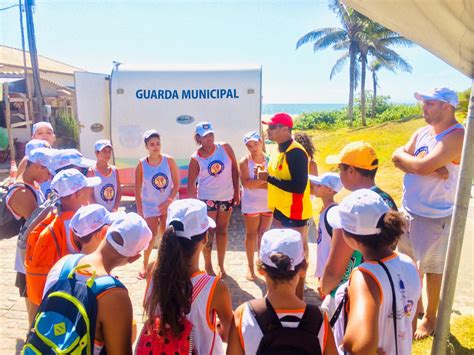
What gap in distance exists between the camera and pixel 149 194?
15.8 feet

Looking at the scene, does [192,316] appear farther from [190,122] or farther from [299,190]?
[190,122]

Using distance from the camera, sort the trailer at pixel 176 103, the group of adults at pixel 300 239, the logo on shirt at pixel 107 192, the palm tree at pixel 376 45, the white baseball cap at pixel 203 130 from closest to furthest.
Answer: the group of adults at pixel 300 239
the logo on shirt at pixel 107 192
the white baseball cap at pixel 203 130
the trailer at pixel 176 103
the palm tree at pixel 376 45

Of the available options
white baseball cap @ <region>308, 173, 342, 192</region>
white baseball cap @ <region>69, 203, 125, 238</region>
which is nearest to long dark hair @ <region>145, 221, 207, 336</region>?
white baseball cap @ <region>69, 203, 125, 238</region>

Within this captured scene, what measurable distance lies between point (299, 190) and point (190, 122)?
13.1ft

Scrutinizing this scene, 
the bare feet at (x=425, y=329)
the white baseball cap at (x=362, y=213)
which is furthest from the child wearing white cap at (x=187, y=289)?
the bare feet at (x=425, y=329)

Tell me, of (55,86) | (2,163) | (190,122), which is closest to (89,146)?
(190,122)

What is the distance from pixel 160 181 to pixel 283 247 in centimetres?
324

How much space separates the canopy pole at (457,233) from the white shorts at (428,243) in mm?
821

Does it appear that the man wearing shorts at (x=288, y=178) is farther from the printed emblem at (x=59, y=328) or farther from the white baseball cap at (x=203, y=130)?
the printed emblem at (x=59, y=328)

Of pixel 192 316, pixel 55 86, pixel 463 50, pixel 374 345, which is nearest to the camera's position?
pixel 374 345

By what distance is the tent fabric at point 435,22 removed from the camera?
1.90 meters

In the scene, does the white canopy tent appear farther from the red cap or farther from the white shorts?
the red cap

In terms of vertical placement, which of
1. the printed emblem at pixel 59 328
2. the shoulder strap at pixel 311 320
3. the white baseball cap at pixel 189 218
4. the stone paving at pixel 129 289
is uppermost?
the white baseball cap at pixel 189 218

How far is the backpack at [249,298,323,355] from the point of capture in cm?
160
